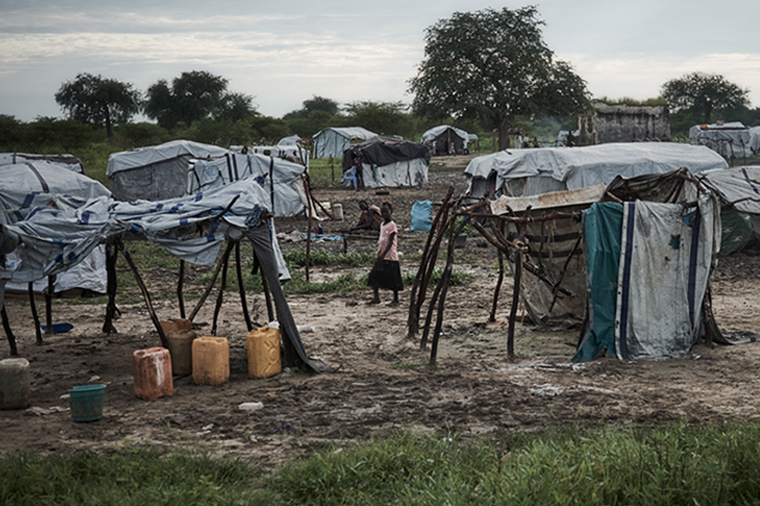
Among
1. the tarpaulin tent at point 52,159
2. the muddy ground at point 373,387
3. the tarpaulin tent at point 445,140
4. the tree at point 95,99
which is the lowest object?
the muddy ground at point 373,387

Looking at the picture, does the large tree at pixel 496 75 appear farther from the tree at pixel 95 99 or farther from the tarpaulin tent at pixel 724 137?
the tree at pixel 95 99

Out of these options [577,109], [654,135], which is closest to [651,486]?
[654,135]

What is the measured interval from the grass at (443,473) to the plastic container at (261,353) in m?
2.20

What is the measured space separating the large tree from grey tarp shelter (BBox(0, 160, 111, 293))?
27.0 meters

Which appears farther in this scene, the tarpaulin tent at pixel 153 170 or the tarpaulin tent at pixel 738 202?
the tarpaulin tent at pixel 153 170

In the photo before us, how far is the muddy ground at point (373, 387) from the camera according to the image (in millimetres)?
5078

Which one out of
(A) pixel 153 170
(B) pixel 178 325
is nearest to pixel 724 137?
(A) pixel 153 170

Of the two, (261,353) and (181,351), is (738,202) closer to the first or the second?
(261,353)

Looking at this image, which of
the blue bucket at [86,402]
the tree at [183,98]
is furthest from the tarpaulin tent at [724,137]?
the tree at [183,98]

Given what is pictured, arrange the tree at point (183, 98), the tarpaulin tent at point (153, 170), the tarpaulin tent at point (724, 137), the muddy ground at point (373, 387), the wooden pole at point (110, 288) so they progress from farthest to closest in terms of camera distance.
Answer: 1. the tree at point (183, 98)
2. the tarpaulin tent at point (724, 137)
3. the tarpaulin tent at point (153, 170)
4. the wooden pole at point (110, 288)
5. the muddy ground at point (373, 387)

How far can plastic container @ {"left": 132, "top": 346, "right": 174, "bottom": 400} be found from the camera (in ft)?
20.1

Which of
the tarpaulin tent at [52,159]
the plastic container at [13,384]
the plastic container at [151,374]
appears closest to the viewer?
the plastic container at [13,384]

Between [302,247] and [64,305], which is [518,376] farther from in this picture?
[302,247]

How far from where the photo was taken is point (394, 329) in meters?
8.68
